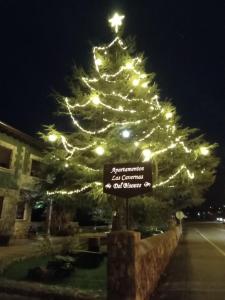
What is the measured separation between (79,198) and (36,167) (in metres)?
8.55

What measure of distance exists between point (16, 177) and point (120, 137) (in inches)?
345

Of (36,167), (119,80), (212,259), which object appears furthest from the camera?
(36,167)

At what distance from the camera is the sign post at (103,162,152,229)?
26.2 feet

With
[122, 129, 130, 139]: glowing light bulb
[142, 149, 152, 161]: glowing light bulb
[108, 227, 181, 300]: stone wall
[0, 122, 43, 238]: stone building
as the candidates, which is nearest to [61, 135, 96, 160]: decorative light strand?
[122, 129, 130, 139]: glowing light bulb

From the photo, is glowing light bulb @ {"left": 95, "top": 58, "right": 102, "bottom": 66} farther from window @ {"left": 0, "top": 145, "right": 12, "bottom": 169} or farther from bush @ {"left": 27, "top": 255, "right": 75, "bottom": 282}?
bush @ {"left": 27, "top": 255, "right": 75, "bottom": 282}

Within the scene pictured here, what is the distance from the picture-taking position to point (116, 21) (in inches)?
676

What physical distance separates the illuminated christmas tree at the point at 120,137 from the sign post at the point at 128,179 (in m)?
5.22

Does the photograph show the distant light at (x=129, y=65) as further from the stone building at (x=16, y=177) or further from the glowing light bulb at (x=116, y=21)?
the stone building at (x=16, y=177)

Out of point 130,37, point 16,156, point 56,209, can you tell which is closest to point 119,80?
point 130,37

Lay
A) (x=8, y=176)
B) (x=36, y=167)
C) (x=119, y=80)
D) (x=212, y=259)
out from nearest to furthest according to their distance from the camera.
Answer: (x=212, y=259)
(x=119, y=80)
(x=8, y=176)
(x=36, y=167)

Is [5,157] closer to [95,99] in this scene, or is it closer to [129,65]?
[95,99]

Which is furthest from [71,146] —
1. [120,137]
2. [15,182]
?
[15,182]

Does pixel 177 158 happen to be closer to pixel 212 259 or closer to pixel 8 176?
pixel 212 259

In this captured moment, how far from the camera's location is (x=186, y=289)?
8258mm
